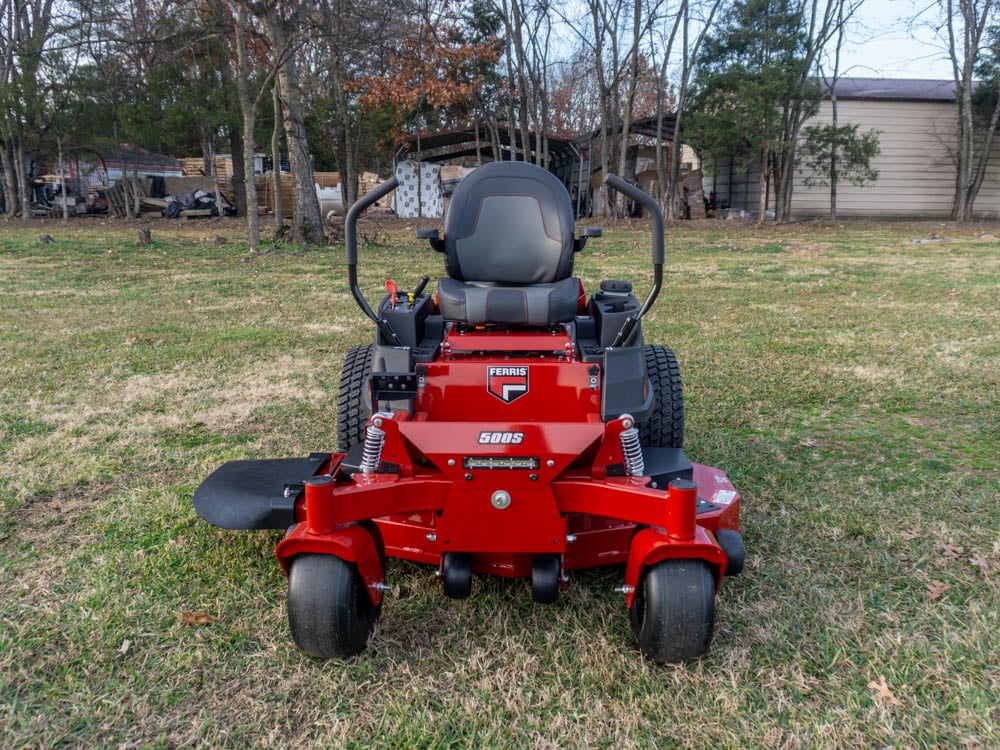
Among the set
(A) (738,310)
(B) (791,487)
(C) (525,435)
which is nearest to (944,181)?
(A) (738,310)

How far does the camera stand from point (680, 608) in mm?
2164

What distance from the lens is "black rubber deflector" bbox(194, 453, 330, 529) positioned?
108 inches

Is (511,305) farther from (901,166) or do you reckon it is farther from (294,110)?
(901,166)

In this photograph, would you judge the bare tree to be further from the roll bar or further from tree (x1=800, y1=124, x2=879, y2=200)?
tree (x1=800, y1=124, x2=879, y2=200)

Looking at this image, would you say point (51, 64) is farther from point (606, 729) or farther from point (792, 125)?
point (606, 729)

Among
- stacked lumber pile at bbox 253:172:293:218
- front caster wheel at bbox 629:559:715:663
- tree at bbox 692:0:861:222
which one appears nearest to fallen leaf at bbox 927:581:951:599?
front caster wheel at bbox 629:559:715:663

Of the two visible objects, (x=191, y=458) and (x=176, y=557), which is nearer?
(x=176, y=557)

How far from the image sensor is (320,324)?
739cm

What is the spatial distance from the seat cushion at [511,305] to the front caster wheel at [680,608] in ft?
Result: 3.76

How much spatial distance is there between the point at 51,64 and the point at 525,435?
22289 mm

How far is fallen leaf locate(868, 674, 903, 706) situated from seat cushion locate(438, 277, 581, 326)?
1.62m

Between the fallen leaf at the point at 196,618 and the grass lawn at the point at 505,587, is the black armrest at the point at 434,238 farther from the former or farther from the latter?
the fallen leaf at the point at 196,618

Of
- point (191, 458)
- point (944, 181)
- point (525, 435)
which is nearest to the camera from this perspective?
point (525, 435)

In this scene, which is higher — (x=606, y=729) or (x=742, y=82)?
(x=742, y=82)
